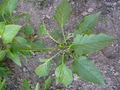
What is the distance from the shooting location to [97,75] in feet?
4.27

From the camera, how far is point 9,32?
1.24m

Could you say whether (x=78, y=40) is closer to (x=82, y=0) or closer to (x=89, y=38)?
(x=89, y=38)

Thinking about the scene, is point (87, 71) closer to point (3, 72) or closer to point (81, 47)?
point (81, 47)

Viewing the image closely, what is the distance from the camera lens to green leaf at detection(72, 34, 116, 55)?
1.11 meters

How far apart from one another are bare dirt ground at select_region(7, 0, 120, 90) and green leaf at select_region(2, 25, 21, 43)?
1048 millimetres

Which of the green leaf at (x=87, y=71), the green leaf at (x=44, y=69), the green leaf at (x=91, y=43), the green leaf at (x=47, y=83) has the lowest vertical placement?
the green leaf at (x=47, y=83)

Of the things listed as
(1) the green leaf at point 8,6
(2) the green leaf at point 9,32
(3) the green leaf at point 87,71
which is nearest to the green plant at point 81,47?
(3) the green leaf at point 87,71

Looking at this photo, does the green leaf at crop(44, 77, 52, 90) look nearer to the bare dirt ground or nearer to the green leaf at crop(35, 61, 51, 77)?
the bare dirt ground

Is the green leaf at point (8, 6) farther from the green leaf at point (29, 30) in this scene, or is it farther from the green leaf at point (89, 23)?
the green leaf at point (89, 23)

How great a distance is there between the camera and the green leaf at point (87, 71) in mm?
1294

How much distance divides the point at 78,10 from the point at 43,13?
0.33m

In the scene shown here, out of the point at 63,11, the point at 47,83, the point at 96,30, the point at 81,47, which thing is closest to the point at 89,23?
the point at 63,11

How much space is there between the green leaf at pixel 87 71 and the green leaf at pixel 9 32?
0.38 meters

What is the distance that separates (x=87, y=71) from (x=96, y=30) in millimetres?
925
